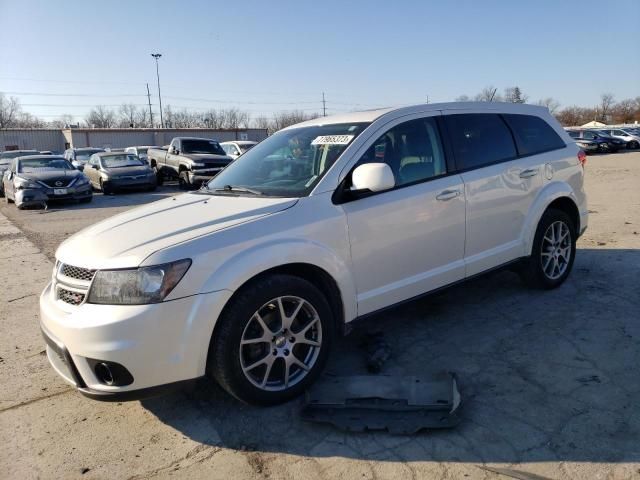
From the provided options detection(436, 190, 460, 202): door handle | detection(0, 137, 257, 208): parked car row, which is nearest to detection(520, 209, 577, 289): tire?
detection(436, 190, 460, 202): door handle

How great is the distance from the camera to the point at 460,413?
302 centimetres

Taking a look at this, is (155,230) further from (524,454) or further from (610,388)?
(610,388)

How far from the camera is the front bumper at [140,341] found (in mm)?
2689

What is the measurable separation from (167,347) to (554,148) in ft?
13.5

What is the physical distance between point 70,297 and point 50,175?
13407 mm

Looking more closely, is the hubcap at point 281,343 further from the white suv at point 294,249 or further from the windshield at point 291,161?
the windshield at point 291,161

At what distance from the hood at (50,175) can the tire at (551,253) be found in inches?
537

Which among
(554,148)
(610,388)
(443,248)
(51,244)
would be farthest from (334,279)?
(51,244)

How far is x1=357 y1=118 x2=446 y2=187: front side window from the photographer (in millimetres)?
3754

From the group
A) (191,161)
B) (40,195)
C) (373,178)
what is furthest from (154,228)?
(191,161)

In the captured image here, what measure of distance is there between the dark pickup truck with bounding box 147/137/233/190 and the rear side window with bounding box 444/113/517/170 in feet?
42.2

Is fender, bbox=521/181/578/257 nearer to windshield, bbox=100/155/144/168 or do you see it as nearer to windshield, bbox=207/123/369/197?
windshield, bbox=207/123/369/197

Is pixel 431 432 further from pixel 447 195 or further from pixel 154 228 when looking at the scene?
pixel 154 228

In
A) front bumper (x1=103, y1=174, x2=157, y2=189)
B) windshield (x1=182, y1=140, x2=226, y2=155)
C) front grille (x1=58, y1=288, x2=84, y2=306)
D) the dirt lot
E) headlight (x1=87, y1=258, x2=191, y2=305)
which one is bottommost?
the dirt lot
